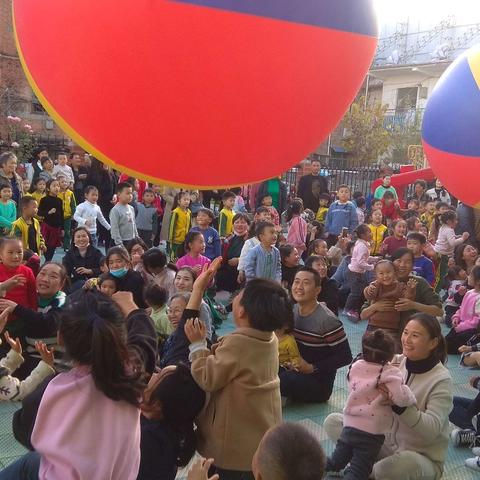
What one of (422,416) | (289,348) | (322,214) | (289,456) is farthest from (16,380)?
(322,214)

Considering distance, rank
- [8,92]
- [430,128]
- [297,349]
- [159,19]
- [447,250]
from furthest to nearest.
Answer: [8,92], [447,250], [297,349], [430,128], [159,19]

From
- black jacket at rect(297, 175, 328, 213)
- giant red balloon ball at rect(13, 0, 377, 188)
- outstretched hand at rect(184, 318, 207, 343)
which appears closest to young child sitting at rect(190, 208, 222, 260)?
black jacket at rect(297, 175, 328, 213)

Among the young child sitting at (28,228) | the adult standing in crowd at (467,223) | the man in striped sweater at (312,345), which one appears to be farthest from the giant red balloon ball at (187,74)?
the adult standing in crowd at (467,223)

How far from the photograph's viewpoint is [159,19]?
5.29 feet

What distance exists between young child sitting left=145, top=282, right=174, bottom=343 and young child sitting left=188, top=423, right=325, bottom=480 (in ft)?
7.61

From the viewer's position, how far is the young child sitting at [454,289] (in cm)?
574

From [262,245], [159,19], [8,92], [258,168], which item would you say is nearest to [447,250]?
[262,245]

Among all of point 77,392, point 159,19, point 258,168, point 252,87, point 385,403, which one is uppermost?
point 159,19

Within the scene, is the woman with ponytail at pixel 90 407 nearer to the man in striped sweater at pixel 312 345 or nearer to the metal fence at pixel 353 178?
the man in striped sweater at pixel 312 345

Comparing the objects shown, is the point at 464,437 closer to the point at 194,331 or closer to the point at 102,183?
the point at 194,331

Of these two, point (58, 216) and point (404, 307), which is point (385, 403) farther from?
point (58, 216)

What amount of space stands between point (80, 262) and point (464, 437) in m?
3.45

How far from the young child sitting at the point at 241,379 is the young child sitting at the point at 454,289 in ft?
12.3

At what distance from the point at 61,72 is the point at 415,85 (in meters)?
28.4
